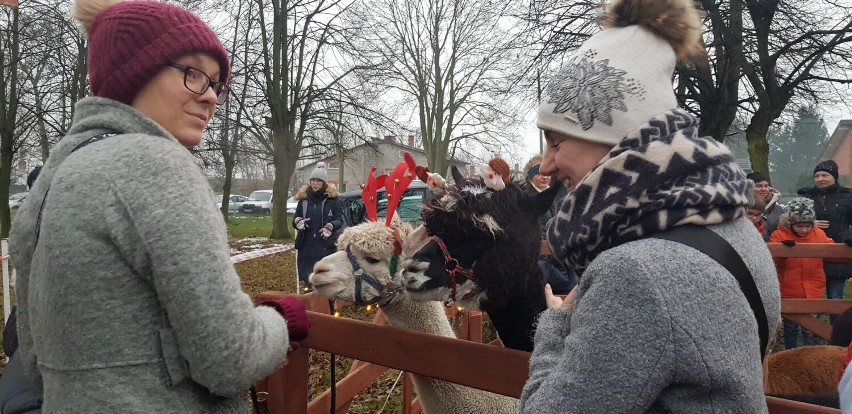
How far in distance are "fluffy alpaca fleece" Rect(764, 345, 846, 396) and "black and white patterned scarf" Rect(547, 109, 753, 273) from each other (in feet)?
7.83

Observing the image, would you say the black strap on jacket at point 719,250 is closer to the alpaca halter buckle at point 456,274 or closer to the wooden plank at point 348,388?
the alpaca halter buckle at point 456,274

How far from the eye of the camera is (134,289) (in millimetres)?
1146

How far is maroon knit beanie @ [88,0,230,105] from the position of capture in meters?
1.32

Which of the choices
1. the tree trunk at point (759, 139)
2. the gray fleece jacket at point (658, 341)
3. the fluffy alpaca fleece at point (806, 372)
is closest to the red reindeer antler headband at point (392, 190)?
the gray fleece jacket at point (658, 341)

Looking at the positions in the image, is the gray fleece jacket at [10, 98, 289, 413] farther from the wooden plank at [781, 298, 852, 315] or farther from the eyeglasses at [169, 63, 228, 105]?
the wooden plank at [781, 298, 852, 315]

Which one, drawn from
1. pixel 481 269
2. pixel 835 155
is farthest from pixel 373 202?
pixel 835 155

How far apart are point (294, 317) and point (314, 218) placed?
6422 mm

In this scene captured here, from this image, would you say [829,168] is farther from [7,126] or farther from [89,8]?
[7,126]

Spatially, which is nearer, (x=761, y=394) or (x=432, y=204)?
(x=761, y=394)

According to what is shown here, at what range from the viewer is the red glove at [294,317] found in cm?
150

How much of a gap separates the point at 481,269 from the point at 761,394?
1.52 metres

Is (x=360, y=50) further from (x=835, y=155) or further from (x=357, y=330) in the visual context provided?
(x=835, y=155)

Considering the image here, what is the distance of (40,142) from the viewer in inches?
756

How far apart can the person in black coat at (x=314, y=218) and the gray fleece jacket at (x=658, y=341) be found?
22.7ft
